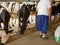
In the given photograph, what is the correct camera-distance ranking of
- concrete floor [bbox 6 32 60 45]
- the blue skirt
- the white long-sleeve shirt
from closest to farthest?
concrete floor [bbox 6 32 60 45] < the white long-sleeve shirt < the blue skirt

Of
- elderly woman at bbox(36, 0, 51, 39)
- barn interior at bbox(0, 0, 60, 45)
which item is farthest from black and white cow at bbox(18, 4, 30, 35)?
elderly woman at bbox(36, 0, 51, 39)

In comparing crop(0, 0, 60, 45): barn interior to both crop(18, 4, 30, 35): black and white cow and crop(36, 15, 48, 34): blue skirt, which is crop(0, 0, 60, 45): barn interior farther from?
crop(36, 15, 48, 34): blue skirt

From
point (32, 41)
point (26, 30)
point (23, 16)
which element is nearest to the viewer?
point (32, 41)

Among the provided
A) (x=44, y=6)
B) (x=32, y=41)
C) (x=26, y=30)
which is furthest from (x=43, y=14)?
(x=26, y=30)

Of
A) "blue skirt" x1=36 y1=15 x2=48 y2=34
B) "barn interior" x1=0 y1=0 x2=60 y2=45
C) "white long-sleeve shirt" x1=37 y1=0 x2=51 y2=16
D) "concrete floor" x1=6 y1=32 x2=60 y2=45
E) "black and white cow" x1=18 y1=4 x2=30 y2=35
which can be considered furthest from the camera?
"black and white cow" x1=18 y1=4 x2=30 y2=35

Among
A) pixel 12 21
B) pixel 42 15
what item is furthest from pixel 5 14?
pixel 12 21

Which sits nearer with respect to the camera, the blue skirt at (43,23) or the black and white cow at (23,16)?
the blue skirt at (43,23)

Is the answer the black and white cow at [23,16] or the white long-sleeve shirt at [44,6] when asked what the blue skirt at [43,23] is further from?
the black and white cow at [23,16]

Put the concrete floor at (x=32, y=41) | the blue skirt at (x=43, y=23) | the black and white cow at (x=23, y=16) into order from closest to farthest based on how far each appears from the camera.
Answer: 1. the concrete floor at (x=32, y=41)
2. the blue skirt at (x=43, y=23)
3. the black and white cow at (x=23, y=16)

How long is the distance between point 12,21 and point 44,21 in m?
1.53

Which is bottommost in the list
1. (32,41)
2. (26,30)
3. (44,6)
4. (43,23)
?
(32,41)

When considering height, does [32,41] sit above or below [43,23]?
below

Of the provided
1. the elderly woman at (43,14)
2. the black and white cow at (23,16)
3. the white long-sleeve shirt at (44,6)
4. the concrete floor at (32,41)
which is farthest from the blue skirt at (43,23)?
the black and white cow at (23,16)

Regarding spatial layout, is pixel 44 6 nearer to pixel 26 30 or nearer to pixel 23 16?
pixel 23 16
